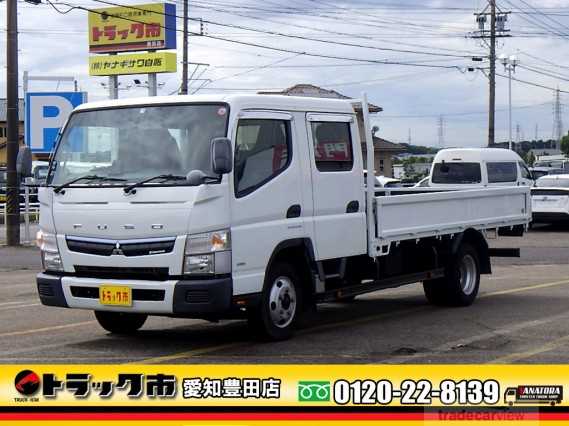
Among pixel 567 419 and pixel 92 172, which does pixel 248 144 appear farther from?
pixel 567 419

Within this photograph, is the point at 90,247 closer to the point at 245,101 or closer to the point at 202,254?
the point at 202,254

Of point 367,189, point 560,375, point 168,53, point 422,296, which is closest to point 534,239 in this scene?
point 422,296

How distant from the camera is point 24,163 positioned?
991cm

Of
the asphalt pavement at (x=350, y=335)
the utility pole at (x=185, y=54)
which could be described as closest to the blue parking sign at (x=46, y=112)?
the utility pole at (x=185, y=54)

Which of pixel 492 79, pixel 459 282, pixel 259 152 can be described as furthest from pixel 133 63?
pixel 259 152

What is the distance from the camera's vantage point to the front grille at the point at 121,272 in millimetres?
8820

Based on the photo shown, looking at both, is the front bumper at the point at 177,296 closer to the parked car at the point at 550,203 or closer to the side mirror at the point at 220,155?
the side mirror at the point at 220,155

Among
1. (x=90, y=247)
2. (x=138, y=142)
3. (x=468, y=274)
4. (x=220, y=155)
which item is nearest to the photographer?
(x=220, y=155)

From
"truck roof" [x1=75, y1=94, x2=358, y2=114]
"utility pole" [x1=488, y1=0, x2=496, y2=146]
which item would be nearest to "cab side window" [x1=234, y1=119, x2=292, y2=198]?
"truck roof" [x1=75, y1=94, x2=358, y2=114]

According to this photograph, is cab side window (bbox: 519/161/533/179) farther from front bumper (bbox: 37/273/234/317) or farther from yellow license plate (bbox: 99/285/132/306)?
yellow license plate (bbox: 99/285/132/306)

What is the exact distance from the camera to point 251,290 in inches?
356

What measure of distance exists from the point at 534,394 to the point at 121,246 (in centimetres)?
469

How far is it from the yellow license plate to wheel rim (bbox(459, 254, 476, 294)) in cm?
507

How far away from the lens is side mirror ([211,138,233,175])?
856cm
